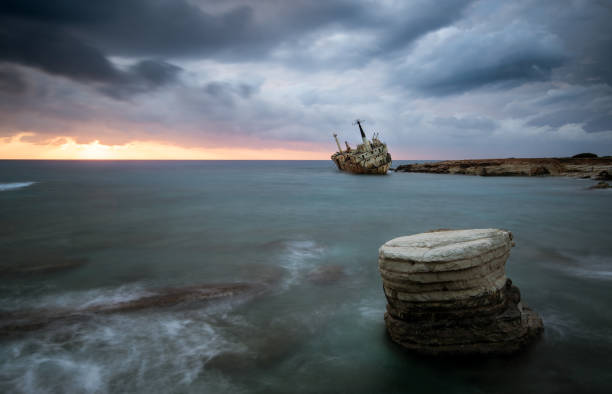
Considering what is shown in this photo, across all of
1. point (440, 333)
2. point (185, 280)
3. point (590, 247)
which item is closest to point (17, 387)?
point (185, 280)

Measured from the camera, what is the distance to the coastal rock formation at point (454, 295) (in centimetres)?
→ 444

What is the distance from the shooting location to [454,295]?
4531 mm

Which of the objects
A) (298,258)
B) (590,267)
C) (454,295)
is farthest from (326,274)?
(590,267)

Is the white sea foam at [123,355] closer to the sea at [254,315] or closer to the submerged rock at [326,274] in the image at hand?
the sea at [254,315]

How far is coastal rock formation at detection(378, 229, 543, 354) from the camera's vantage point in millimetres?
4438

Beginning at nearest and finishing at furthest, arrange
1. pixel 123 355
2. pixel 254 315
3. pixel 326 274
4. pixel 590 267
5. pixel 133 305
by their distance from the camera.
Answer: pixel 123 355
pixel 254 315
pixel 133 305
pixel 326 274
pixel 590 267

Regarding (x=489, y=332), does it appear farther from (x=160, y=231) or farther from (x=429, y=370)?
(x=160, y=231)

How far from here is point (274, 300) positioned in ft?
23.3

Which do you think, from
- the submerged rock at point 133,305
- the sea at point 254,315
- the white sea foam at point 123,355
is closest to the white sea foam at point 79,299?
the sea at point 254,315

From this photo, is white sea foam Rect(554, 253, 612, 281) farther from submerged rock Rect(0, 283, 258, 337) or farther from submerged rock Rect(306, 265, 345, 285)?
submerged rock Rect(0, 283, 258, 337)

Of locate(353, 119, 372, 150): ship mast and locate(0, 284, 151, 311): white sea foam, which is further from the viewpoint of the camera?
locate(353, 119, 372, 150): ship mast

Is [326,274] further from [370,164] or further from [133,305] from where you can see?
[370,164]

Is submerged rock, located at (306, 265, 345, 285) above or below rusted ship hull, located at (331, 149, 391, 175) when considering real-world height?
below

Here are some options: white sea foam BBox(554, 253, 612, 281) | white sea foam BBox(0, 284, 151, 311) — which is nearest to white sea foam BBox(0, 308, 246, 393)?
white sea foam BBox(0, 284, 151, 311)
